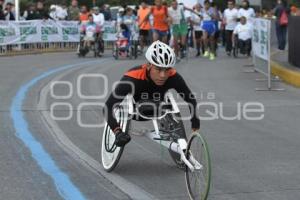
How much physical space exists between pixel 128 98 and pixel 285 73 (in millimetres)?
9723

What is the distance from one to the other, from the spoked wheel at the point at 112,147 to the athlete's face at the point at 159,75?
1.65 feet

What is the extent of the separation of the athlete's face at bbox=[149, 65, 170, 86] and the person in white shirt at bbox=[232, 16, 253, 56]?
52.8 feet

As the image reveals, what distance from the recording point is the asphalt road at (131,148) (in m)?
6.82

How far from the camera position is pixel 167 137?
7047mm

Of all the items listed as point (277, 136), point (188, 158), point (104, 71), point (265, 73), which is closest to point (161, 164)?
point (188, 158)

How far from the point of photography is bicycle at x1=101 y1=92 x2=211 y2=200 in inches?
246

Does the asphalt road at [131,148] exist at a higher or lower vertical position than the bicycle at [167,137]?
lower

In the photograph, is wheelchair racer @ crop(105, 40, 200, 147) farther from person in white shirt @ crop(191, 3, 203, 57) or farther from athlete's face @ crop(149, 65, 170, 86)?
person in white shirt @ crop(191, 3, 203, 57)

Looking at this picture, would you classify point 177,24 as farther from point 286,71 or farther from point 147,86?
point 147,86

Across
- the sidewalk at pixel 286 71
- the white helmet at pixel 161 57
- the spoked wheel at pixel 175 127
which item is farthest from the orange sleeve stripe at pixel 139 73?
the sidewalk at pixel 286 71

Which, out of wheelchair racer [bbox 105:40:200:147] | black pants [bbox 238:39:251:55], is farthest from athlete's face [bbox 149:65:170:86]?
black pants [bbox 238:39:251:55]

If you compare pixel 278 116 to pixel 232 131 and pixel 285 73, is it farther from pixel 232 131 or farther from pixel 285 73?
pixel 285 73

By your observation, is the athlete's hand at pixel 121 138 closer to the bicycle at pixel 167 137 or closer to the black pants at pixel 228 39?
the bicycle at pixel 167 137

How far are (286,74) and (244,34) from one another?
697 centimetres
